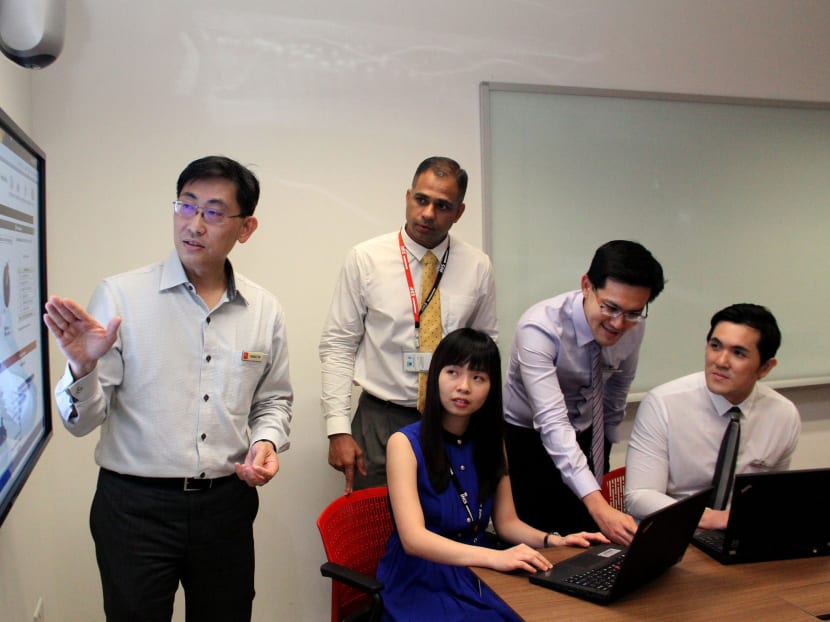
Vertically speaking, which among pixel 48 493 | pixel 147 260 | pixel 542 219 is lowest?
pixel 48 493

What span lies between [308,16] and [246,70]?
343 mm

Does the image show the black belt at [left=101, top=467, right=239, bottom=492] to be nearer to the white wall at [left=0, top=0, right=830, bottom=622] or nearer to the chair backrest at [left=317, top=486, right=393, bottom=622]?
the chair backrest at [left=317, top=486, right=393, bottom=622]

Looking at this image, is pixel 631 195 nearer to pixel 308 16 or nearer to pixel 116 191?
pixel 308 16

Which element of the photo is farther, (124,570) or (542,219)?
(542,219)

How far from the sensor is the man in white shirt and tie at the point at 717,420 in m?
2.07

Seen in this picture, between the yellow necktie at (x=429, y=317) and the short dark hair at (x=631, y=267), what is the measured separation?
2.19 feet

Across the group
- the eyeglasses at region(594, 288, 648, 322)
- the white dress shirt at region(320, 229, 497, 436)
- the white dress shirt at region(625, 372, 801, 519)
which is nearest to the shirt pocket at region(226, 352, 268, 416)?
the white dress shirt at region(320, 229, 497, 436)

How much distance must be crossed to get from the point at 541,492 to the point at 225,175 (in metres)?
1.50

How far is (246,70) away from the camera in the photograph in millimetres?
2764

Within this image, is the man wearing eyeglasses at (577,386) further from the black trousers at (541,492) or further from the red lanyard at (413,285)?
the red lanyard at (413,285)

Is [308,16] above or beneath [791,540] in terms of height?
above

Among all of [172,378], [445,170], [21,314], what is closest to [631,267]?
[445,170]

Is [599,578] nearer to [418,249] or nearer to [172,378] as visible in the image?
[172,378]

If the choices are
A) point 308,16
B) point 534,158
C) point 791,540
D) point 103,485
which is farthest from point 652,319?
point 103,485
